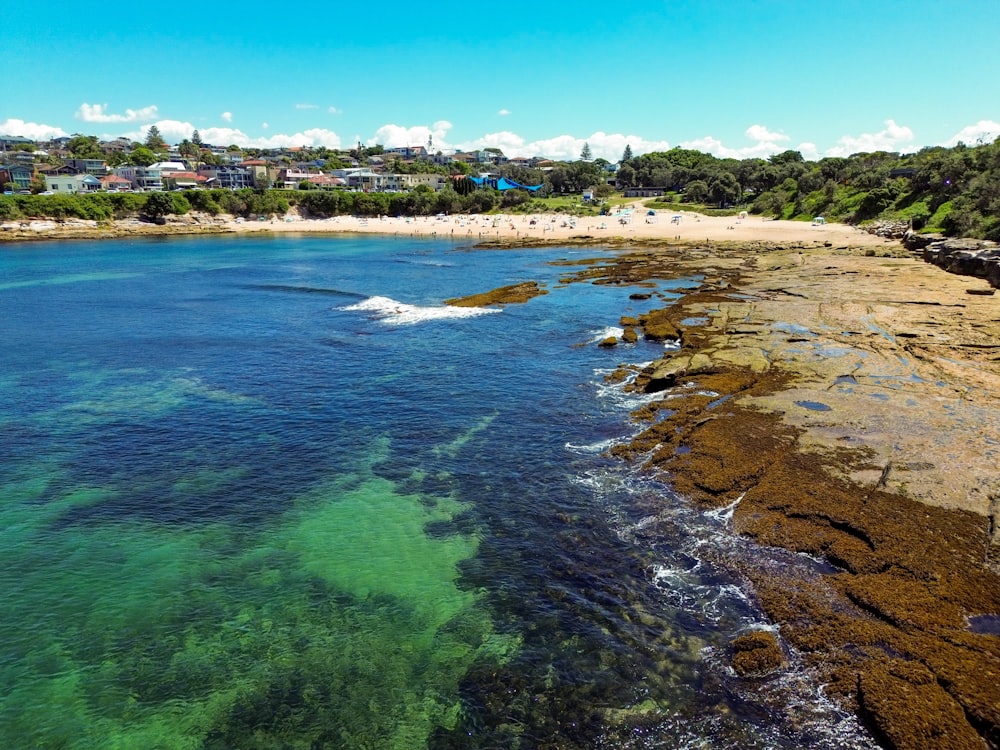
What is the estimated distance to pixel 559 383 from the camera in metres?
31.4

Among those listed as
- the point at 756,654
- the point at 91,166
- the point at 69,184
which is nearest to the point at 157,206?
the point at 69,184

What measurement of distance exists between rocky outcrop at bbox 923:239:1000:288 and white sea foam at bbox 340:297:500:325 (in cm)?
4116

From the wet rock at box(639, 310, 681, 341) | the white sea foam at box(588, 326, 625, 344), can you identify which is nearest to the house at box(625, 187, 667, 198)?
the wet rock at box(639, 310, 681, 341)

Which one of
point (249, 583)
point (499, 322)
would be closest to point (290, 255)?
point (499, 322)

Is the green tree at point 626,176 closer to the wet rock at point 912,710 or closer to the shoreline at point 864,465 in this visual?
the shoreline at point 864,465

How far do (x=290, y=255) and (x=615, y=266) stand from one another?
182ft

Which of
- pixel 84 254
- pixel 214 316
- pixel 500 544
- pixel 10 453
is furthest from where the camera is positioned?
pixel 84 254

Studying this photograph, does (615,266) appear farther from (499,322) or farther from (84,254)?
(84,254)

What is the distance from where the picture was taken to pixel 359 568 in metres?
16.9

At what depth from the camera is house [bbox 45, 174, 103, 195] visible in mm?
145750

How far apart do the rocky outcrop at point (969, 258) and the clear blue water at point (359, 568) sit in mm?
33739

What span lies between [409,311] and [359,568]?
3627 centimetres

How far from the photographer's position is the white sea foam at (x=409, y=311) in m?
48.2

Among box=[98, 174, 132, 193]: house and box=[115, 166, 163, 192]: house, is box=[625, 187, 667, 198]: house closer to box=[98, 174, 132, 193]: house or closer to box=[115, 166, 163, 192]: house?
box=[115, 166, 163, 192]: house
